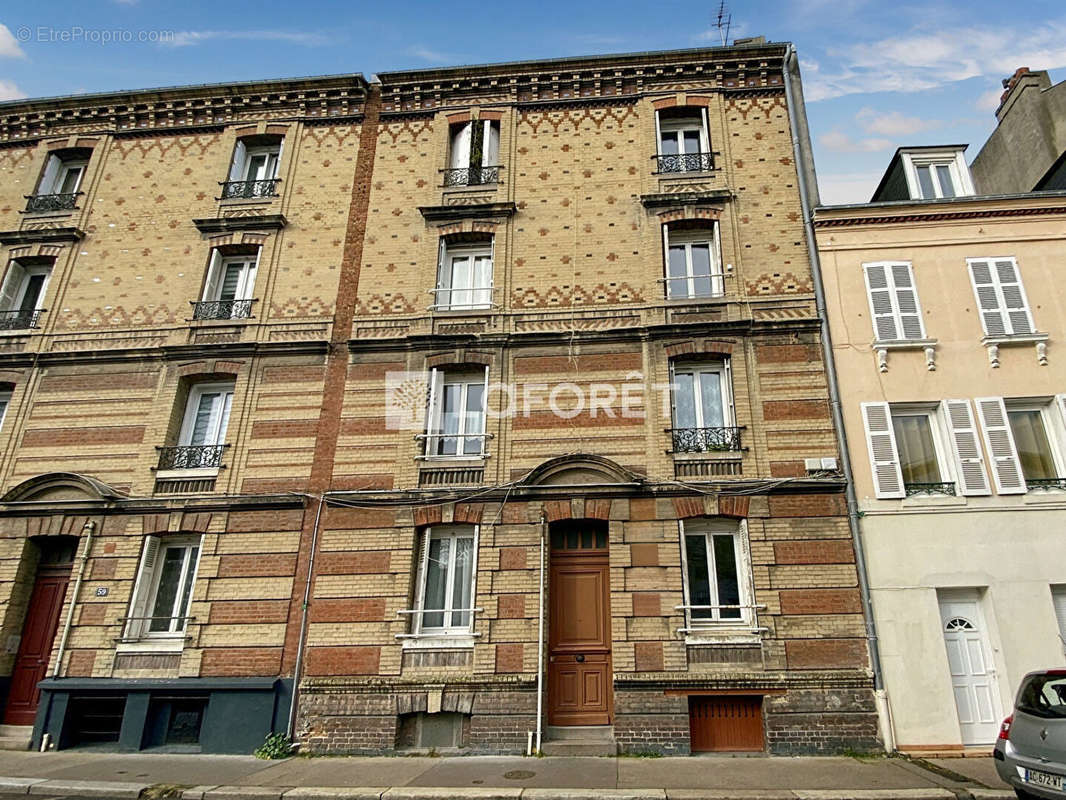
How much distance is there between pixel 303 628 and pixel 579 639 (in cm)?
436

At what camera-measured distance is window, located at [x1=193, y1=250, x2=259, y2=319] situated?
1230 centimetres

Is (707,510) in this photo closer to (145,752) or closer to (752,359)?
(752,359)

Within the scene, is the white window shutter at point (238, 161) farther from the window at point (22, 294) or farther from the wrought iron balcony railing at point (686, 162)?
the wrought iron balcony railing at point (686, 162)

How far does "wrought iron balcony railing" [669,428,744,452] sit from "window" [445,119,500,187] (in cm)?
657

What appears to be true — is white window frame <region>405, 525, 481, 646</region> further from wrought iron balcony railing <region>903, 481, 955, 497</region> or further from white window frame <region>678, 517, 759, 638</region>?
wrought iron balcony railing <region>903, 481, 955, 497</region>

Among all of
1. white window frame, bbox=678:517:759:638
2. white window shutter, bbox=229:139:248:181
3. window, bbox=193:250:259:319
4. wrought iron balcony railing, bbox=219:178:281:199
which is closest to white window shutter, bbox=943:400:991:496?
white window frame, bbox=678:517:759:638

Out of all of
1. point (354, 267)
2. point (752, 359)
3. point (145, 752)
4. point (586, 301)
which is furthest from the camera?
point (354, 267)

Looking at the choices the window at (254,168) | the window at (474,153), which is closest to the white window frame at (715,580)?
the window at (474,153)

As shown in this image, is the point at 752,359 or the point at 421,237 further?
the point at 421,237

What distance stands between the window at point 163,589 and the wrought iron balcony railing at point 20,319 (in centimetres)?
571

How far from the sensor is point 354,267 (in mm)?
12398

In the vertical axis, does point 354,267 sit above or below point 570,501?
above

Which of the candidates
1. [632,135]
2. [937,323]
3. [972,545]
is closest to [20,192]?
[632,135]

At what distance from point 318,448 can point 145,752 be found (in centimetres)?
516
